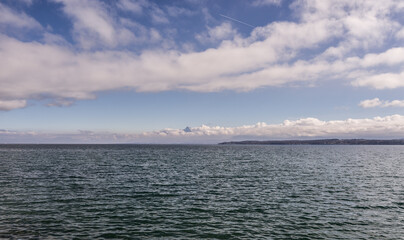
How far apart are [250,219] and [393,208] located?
2047 cm

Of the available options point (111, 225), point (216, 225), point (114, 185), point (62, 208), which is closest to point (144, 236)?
point (111, 225)

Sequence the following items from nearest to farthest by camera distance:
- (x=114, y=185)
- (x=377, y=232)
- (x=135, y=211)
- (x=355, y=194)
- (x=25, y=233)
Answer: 1. (x=25, y=233)
2. (x=377, y=232)
3. (x=135, y=211)
4. (x=355, y=194)
5. (x=114, y=185)

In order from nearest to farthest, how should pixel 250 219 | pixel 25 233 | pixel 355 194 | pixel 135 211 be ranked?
pixel 25 233
pixel 250 219
pixel 135 211
pixel 355 194

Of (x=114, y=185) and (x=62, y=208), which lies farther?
(x=114, y=185)

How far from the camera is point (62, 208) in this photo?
32469 millimetres

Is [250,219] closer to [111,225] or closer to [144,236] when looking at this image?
[144,236]

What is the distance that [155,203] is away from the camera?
36.0m

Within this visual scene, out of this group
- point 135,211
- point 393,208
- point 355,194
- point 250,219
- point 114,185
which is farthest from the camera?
point 114,185

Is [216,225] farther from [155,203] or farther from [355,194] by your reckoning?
[355,194]

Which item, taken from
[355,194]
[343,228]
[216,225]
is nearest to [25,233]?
[216,225]

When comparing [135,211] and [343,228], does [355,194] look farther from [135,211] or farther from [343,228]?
[135,211]

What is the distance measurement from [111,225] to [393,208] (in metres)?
35.3

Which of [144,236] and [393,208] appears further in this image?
[393,208]

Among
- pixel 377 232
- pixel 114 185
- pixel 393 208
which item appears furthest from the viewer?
pixel 114 185
